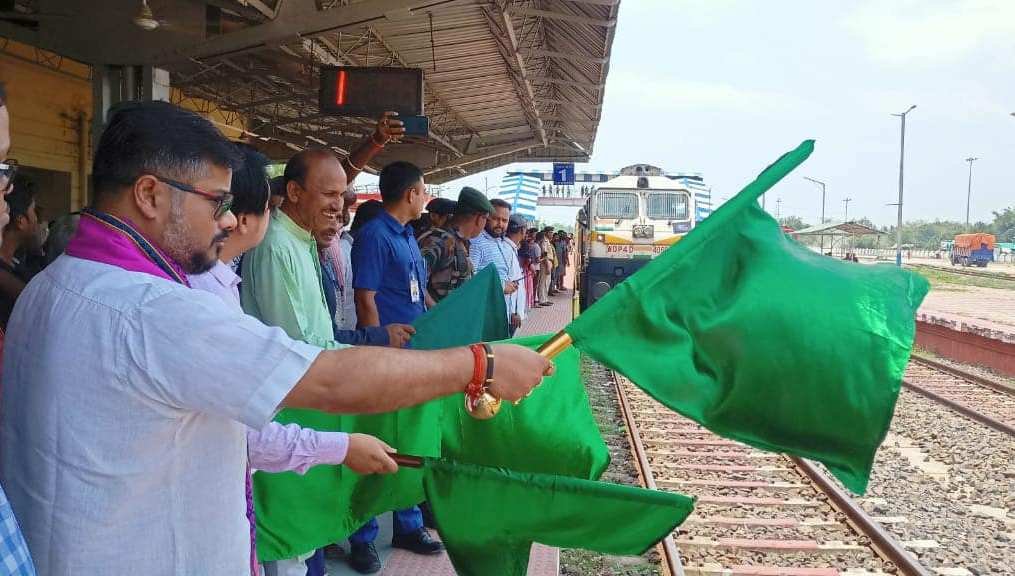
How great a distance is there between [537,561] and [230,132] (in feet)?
48.3

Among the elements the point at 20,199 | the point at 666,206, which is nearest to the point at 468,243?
the point at 20,199

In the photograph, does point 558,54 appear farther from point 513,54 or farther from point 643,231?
point 643,231

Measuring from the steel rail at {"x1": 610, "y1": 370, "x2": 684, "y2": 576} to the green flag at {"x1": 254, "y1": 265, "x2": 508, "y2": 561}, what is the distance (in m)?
0.87

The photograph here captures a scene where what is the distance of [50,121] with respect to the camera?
42.1 ft

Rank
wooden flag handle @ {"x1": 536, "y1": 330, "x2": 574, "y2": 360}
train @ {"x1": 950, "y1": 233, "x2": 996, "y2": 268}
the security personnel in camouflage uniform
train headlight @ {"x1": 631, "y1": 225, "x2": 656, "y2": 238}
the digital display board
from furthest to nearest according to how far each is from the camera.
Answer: train @ {"x1": 950, "y1": 233, "x2": 996, "y2": 268} < train headlight @ {"x1": 631, "y1": 225, "x2": 656, "y2": 238} < the digital display board < the security personnel in camouflage uniform < wooden flag handle @ {"x1": 536, "y1": 330, "x2": 574, "y2": 360}

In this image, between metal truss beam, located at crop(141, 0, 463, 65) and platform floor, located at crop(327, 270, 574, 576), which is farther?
metal truss beam, located at crop(141, 0, 463, 65)

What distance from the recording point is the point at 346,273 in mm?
5051

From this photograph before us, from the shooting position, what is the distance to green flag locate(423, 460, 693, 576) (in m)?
2.20

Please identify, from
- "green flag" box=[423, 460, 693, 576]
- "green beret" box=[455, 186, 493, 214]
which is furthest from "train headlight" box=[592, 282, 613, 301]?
"green flag" box=[423, 460, 693, 576]

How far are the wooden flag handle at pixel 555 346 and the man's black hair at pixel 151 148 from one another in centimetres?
82

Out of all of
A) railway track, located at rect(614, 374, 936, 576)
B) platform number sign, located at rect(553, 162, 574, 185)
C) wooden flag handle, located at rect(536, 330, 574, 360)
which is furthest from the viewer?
platform number sign, located at rect(553, 162, 574, 185)

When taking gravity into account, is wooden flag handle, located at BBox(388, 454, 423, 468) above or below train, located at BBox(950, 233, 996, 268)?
below

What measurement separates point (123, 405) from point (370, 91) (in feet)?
26.8

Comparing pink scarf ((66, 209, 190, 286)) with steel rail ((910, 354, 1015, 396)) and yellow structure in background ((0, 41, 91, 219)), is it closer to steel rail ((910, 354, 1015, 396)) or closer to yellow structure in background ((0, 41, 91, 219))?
yellow structure in background ((0, 41, 91, 219))
